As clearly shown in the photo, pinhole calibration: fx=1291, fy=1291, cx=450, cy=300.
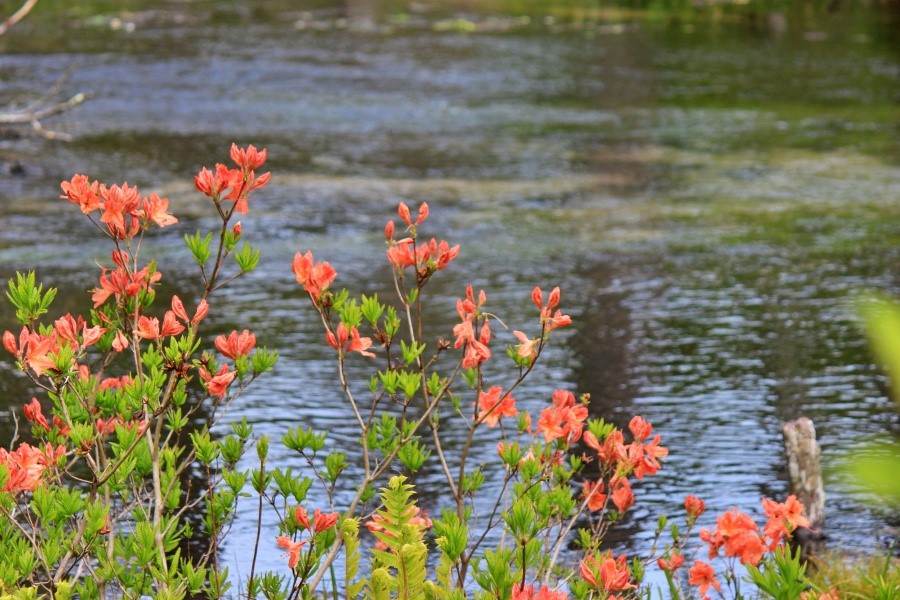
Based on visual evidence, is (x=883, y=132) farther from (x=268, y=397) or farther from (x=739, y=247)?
(x=268, y=397)

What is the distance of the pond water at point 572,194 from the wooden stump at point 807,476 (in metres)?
0.13

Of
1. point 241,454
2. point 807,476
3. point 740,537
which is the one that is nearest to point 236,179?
point 241,454

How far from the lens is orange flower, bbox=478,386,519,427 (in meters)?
3.16

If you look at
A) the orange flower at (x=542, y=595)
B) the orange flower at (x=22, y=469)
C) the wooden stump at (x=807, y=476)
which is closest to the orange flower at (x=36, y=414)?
the orange flower at (x=22, y=469)

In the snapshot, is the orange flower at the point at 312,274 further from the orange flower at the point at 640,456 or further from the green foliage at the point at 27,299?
the orange flower at the point at 640,456

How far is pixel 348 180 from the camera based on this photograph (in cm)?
1181

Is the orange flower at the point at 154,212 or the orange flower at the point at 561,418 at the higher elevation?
the orange flower at the point at 154,212

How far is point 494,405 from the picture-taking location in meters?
3.11

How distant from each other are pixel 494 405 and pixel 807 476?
2.36 m

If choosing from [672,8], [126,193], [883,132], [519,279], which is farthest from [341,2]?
[126,193]

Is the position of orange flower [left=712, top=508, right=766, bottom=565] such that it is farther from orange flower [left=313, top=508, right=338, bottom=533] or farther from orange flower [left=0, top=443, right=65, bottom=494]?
orange flower [left=0, top=443, right=65, bottom=494]

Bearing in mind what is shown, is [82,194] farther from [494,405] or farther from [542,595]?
[542,595]

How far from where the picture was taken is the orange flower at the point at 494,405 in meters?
3.16

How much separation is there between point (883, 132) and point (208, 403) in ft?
31.1
